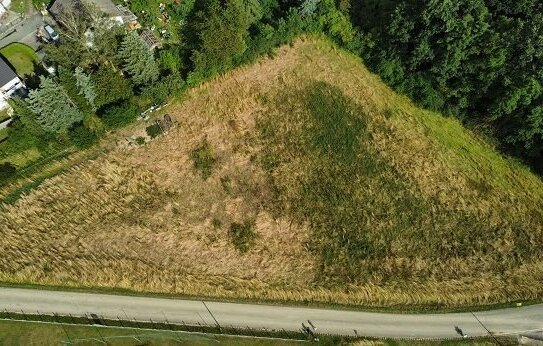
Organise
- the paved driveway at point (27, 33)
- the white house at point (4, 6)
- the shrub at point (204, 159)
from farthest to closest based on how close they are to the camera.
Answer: the white house at point (4, 6)
the paved driveway at point (27, 33)
the shrub at point (204, 159)

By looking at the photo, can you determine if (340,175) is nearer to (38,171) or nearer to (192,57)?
(192,57)

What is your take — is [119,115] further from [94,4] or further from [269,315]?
[269,315]

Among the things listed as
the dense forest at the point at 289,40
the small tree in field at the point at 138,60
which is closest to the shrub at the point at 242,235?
the dense forest at the point at 289,40

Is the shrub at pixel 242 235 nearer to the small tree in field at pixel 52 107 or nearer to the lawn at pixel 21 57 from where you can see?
the small tree in field at pixel 52 107

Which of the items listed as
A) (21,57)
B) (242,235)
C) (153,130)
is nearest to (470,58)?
(242,235)

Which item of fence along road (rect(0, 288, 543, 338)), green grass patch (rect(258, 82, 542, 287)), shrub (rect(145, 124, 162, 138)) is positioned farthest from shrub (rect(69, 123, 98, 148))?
green grass patch (rect(258, 82, 542, 287))

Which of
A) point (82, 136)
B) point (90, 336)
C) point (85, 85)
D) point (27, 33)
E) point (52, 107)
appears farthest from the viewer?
point (27, 33)

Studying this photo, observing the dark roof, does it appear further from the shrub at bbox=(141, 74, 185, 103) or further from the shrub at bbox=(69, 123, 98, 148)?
the shrub at bbox=(141, 74, 185, 103)
